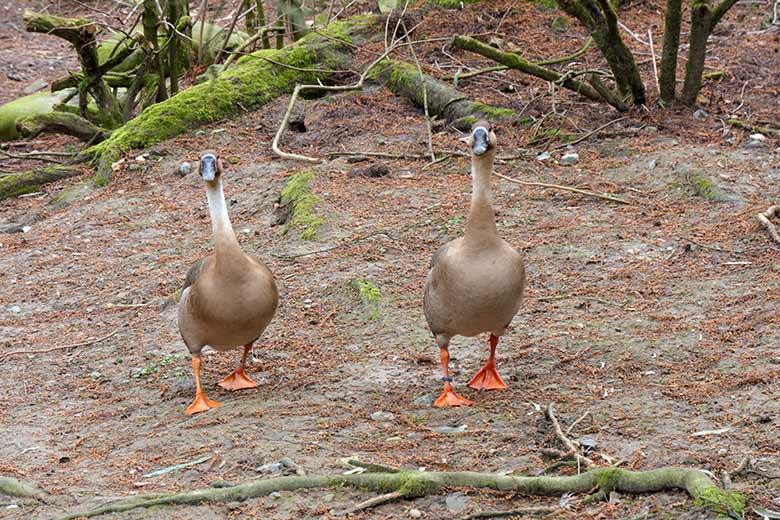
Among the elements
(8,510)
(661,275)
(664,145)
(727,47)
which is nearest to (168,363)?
(8,510)

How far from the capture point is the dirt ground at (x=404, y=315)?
5125 millimetres

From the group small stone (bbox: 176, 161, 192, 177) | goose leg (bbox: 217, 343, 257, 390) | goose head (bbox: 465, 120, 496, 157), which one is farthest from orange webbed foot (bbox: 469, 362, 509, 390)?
small stone (bbox: 176, 161, 192, 177)

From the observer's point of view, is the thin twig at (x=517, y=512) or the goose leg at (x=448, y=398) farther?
the goose leg at (x=448, y=398)

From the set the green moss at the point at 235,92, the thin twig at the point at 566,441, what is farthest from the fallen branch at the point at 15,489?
the green moss at the point at 235,92

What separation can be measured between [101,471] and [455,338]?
2.85 metres

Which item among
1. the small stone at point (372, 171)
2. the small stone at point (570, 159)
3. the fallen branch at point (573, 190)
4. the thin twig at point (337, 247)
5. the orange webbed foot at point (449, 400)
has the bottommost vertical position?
the small stone at point (372, 171)

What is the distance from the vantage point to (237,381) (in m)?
6.80

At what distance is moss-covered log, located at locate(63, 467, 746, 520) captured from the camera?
4047mm

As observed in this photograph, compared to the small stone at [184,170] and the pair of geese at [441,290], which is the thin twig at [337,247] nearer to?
the pair of geese at [441,290]

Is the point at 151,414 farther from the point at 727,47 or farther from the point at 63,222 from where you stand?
the point at 727,47

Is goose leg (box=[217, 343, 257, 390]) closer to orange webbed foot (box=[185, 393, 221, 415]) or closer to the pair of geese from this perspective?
the pair of geese

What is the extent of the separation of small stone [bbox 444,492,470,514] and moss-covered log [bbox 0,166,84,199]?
9.13m

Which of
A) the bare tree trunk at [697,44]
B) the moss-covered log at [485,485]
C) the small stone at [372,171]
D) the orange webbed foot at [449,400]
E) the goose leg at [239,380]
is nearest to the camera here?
the moss-covered log at [485,485]

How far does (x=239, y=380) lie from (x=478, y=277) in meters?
1.92
